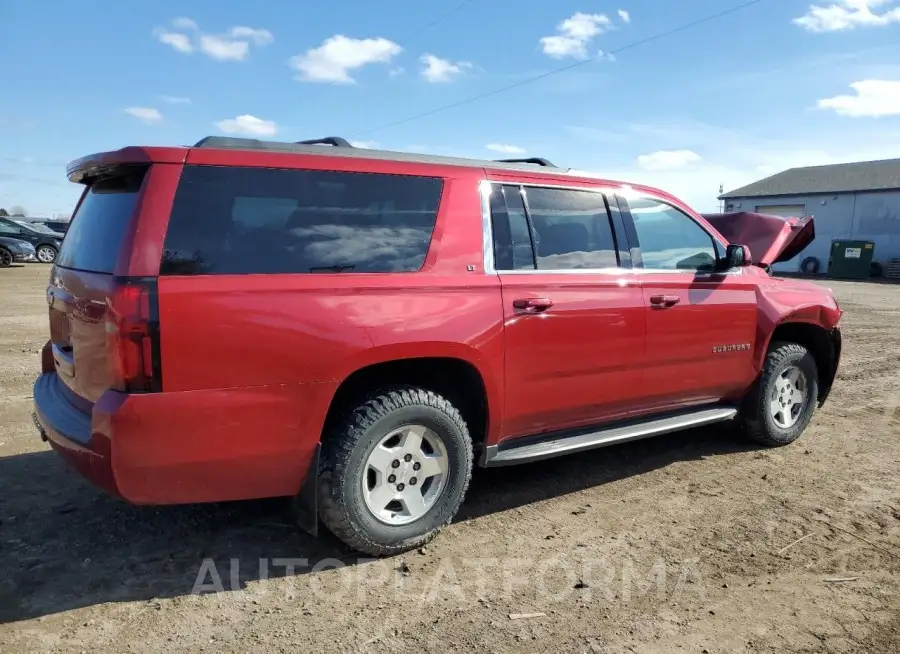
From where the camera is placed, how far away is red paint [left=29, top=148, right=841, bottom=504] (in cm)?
271

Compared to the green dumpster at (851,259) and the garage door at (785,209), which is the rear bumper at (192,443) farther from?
the garage door at (785,209)

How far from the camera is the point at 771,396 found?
16.6 ft

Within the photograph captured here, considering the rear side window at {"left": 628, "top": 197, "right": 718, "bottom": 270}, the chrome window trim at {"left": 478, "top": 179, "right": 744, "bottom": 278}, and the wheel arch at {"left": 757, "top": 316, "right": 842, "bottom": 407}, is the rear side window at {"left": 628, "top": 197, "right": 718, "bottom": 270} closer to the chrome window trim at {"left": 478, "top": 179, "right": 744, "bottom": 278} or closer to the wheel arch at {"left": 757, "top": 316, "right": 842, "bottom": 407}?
the chrome window trim at {"left": 478, "top": 179, "right": 744, "bottom": 278}

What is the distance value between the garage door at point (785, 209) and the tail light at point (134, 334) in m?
37.5

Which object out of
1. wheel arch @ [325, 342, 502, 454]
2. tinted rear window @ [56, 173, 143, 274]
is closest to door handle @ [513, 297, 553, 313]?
wheel arch @ [325, 342, 502, 454]

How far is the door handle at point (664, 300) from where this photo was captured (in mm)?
4223

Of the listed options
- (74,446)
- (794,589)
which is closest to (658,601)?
(794,589)

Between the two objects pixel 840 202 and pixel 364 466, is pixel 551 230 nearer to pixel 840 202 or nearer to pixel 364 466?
pixel 364 466

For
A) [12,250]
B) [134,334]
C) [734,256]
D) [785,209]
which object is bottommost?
[12,250]

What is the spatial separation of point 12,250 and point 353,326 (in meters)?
24.7

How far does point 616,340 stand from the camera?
4.04 m

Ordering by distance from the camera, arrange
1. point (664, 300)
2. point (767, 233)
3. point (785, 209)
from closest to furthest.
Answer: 1. point (664, 300)
2. point (767, 233)
3. point (785, 209)

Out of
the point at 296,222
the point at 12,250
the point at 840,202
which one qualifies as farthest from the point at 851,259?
the point at 12,250

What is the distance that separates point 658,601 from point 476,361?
55.2 inches
